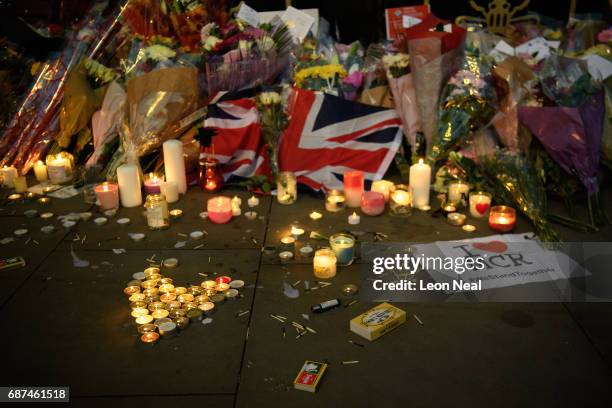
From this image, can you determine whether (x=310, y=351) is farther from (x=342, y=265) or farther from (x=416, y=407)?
(x=342, y=265)

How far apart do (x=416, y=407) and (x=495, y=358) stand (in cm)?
44

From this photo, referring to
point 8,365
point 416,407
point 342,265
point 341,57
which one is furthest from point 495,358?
point 341,57

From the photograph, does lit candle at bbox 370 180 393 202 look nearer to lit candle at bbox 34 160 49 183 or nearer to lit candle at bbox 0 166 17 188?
lit candle at bbox 34 160 49 183

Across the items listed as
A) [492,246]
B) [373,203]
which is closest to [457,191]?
[373,203]

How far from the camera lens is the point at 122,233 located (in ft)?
11.3

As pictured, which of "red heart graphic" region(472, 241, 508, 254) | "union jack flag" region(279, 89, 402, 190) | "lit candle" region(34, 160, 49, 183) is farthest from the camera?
"lit candle" region(34, 160, 49, 183)

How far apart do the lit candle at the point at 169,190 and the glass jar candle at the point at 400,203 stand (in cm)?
139

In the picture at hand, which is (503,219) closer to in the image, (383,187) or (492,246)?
(492,246)

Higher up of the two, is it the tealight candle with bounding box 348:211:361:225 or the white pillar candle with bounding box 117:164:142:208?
the white pillar candle with bounding box 117:164:142:208

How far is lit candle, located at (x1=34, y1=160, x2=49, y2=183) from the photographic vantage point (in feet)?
14.4

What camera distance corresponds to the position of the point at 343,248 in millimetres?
2957

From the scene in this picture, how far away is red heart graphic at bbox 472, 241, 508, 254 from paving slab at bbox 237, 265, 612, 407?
489mm

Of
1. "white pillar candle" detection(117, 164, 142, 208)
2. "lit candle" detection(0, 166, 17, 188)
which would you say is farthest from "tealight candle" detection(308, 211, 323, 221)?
"lit candle" detection(0, 166, 17, 188)

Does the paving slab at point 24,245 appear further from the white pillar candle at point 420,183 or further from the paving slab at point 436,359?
the white pillar candle at point 420,183
